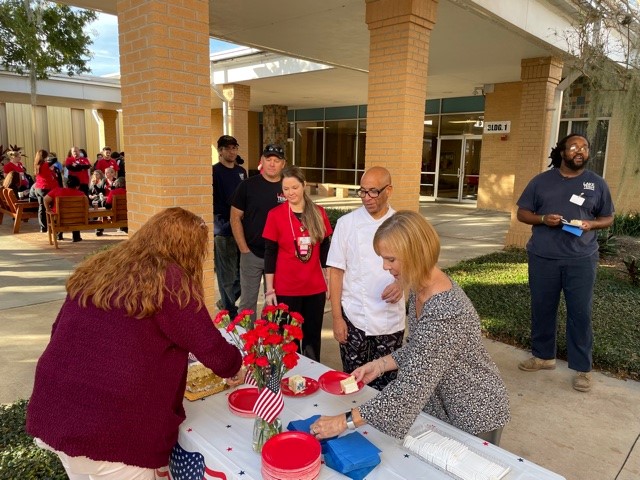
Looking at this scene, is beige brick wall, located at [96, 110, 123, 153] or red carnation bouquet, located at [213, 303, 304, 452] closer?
red carnation bouquet, located at [213, 303, 304, 452]

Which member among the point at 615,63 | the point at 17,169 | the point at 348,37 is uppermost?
the point at 348,37

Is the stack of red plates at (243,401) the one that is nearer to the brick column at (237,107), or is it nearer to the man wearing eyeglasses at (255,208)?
the man wearing eyeglasses at (255,208)

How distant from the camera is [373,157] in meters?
5.75

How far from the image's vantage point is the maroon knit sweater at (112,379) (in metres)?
1.53

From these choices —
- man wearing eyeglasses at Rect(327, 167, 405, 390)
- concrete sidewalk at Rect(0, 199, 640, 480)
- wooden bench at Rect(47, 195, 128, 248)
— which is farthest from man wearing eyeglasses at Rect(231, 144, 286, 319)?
wooden bench at Rect(47, 195, 128, 248)

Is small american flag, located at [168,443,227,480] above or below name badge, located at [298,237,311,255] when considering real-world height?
below

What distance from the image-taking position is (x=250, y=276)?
13.5ft

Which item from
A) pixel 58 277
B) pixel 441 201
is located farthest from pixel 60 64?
pixel 441 201

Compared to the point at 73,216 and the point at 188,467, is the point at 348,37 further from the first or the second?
the point at 188,467

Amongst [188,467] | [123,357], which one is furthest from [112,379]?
[188,467]

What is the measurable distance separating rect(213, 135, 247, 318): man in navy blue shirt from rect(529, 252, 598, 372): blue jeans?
116 inches

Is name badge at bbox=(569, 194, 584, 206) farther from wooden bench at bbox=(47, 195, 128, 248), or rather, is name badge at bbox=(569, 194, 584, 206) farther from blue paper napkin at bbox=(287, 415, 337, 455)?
wooden bench at bbox=(47, 195, 128, 248)

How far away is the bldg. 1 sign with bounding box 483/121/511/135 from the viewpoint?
43.7 ft

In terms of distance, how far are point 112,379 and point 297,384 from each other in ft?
2.69
